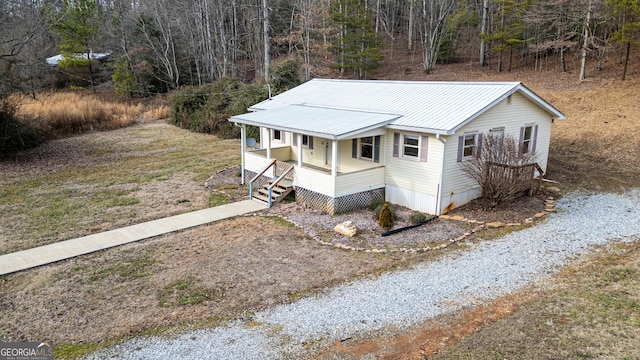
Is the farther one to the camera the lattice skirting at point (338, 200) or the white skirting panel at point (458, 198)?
the lattice skirting at point (338, 200)

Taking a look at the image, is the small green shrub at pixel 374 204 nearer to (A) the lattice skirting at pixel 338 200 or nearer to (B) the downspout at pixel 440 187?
(A) the lattice skirting at pixel 338 200

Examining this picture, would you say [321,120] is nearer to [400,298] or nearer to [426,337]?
[400,298]

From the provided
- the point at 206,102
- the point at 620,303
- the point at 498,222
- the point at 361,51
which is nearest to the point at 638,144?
the point at 498,222

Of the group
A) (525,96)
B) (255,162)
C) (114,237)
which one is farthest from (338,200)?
(525,96)

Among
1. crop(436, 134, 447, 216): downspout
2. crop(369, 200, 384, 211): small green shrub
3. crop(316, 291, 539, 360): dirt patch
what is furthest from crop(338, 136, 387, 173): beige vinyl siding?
crop(316, 291, 539, 360): dirt patch

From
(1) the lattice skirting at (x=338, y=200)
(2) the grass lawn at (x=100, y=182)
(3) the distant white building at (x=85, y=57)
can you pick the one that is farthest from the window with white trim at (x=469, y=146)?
(3) the distant white building at (x=85, y=57)
